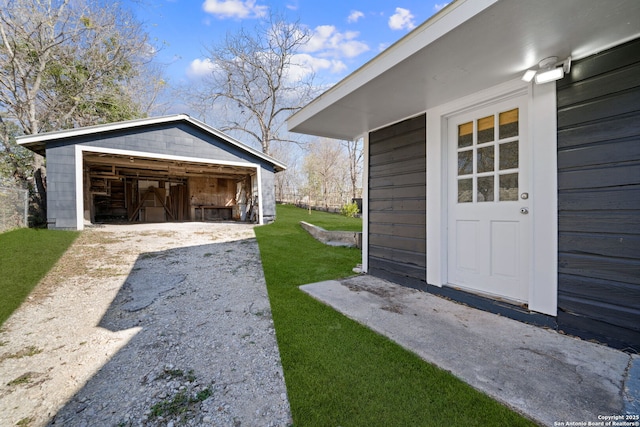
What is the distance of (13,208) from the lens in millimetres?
6195

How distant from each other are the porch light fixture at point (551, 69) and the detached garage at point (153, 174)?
830 centimetres

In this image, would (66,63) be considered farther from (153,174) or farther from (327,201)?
(327,201)

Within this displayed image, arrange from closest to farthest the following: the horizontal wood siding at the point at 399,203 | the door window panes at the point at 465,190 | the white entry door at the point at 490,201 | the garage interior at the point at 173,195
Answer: the white entry door at the point at 490,201, the door window panes at the point at 465,190, the horizontal wood siding at the point at 399,203, the garage interior at the point at 173,195

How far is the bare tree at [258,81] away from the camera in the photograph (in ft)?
52.3

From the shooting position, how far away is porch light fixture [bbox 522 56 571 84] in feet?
6.29

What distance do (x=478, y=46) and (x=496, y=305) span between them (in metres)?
2.13

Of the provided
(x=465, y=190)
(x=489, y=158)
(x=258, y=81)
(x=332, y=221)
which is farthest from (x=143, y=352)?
(x=258, y=81)

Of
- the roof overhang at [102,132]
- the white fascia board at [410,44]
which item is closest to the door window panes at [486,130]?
the white fascia board at [410,44]

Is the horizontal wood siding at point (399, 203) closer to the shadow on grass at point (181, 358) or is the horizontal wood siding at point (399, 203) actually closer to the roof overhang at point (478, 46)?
the roof overhang at point (478, 46)

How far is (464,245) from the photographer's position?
107 inches

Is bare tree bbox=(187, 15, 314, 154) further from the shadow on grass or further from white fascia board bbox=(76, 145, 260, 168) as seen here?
the shadow on grass

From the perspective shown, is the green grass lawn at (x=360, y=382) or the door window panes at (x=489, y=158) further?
the door window panes at (x=489, y=158)

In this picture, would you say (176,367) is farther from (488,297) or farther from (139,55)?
(139,55)

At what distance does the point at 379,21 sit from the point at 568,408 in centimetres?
814
